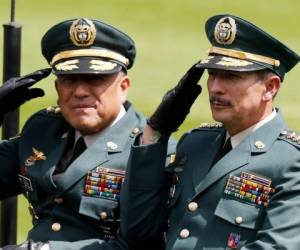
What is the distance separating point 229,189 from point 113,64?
79cm

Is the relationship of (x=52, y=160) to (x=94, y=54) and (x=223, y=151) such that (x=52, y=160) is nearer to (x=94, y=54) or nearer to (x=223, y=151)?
(x=94, y=54)

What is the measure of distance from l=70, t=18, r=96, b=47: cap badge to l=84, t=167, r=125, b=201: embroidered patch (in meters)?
0.49

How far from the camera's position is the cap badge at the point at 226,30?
575 centimetres

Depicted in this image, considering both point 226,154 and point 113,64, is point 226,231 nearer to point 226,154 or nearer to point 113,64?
point 226,154

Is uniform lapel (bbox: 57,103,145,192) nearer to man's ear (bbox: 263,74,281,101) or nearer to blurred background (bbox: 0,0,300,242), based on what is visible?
man's ear (bbox: 263,74,281,101)

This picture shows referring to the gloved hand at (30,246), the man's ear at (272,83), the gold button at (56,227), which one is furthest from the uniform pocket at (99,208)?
the man's ear at (272,83)

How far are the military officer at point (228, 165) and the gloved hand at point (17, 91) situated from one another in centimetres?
66

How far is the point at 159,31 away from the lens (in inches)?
357

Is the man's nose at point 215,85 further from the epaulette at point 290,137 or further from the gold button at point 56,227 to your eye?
the gold button at point 56,227

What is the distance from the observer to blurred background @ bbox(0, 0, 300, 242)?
338 inches

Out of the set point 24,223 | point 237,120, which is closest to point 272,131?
point 237,120

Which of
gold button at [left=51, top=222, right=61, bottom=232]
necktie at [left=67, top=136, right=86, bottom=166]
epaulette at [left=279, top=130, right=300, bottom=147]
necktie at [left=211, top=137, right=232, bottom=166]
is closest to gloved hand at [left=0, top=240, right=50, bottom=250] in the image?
gold button at [left=51, top=222, right=61, bottom=232]

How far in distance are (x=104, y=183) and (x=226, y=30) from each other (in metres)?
0.80

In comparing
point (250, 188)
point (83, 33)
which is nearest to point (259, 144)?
point (250, 188)
